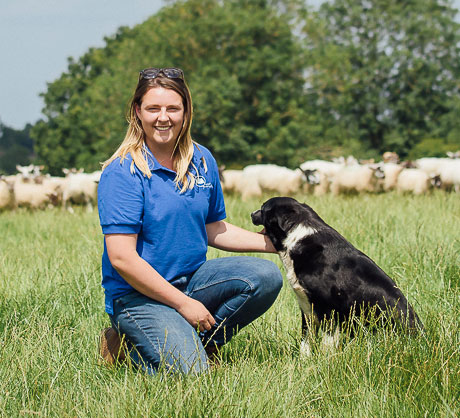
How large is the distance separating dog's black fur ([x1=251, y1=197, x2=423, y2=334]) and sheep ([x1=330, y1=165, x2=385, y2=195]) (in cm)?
1456

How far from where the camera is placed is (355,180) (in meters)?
17.7

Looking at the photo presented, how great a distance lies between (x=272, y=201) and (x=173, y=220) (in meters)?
0.65

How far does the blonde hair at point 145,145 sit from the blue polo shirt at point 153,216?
4cm

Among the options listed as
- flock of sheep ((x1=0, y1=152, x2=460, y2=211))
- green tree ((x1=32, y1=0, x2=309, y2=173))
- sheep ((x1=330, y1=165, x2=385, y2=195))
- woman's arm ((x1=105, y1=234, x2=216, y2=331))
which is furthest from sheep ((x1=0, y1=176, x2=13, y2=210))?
green tree ((x1=32, y1=0, x2=309, y2=173))

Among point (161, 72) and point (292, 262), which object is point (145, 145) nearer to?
point (161, 72)

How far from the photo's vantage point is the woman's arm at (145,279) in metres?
2.99

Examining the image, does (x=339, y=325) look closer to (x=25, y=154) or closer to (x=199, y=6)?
(x=199, y=6)

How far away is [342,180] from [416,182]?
2176 mm

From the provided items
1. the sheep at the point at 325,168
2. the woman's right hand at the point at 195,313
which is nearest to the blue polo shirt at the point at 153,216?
the woman's right hand at the point at 195,313

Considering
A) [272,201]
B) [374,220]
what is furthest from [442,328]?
[374,220]

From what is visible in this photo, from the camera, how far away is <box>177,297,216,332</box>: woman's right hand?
308 centimetres

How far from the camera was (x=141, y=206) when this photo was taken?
10.2 ft

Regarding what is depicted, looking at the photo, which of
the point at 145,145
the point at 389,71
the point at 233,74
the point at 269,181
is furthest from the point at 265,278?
the point at 389,71

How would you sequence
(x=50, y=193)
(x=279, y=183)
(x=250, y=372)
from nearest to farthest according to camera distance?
(x=250, y=372)
(x=50, y=193)
(x=279, y=183)
